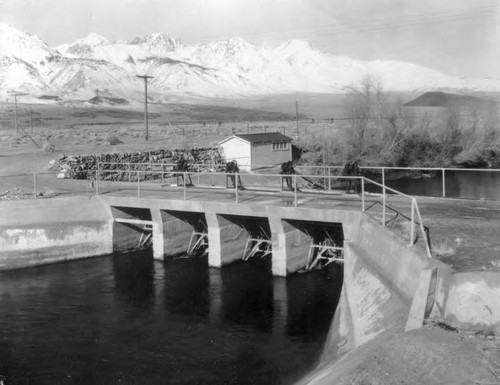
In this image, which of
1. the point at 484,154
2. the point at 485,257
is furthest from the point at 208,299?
the point at 484,154


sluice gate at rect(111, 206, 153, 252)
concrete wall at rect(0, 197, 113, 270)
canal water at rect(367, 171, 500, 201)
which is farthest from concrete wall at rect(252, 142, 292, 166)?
concrete wall at rect(0, 197, 113, 270)

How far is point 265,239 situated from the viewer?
1127 inches

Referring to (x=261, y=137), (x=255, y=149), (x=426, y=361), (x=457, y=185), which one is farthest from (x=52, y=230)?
(x=457, y=185)

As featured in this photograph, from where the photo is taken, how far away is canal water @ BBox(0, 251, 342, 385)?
1709 cm

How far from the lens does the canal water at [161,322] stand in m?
17.1

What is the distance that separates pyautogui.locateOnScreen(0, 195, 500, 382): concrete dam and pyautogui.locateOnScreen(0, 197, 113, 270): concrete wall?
0.04 metres

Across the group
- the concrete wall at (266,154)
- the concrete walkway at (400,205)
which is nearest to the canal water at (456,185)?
the concrete wall at (266,154)

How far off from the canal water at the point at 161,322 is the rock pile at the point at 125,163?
33.6 feet

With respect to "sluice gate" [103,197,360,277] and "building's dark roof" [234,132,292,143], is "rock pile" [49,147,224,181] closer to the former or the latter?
"building's dark roof" [234,132,292,143]

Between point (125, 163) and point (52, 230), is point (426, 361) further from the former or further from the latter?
point (125, 163)

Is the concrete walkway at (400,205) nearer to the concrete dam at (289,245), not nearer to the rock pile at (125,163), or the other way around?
the concrete dam at (289,245)

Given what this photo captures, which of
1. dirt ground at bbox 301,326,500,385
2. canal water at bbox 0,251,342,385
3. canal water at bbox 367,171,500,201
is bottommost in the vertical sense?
canal water at bbox 0,251,342,385

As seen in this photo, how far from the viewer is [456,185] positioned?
52094mm

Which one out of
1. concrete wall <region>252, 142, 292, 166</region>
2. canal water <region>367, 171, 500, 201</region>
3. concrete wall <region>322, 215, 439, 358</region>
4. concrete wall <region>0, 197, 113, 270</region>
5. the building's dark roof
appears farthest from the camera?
concrete wall <region>252, 142, 292, 166</region>
